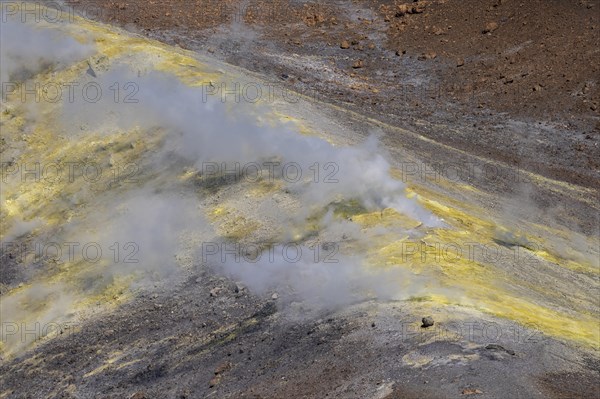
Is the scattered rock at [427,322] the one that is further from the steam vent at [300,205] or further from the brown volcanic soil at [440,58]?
the brown volcanic soil at [440,58]

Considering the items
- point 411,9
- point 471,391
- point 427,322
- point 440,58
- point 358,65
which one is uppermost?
point 411,9

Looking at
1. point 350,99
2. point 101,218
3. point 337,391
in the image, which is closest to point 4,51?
point 101,218

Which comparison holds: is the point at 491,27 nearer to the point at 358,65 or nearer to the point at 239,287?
the point at 358,65

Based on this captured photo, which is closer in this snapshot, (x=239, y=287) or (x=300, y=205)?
(x=239, y=287)

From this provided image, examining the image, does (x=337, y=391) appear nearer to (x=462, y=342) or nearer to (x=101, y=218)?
(x=462, y=342)

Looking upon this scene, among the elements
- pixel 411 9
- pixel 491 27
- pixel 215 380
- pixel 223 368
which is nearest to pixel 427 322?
pixel 223 368

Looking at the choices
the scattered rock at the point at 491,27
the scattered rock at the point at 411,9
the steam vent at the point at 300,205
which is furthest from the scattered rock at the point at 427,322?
the scattered rock at the point at 411,9
